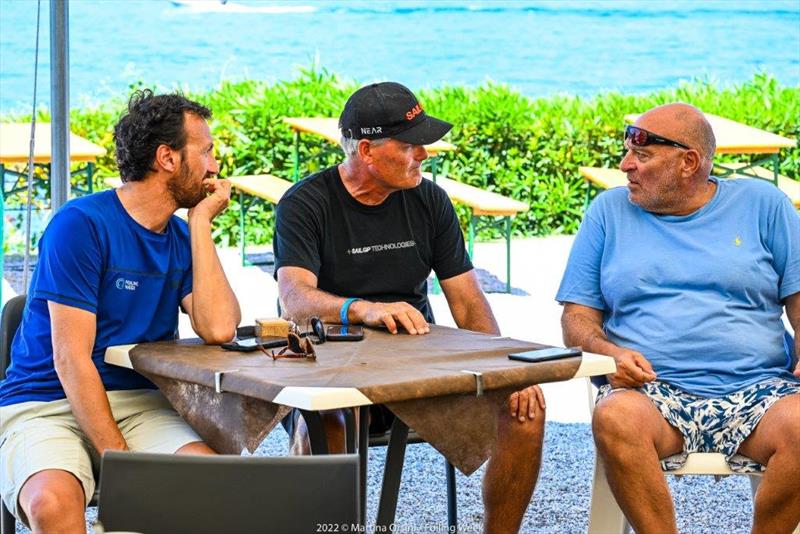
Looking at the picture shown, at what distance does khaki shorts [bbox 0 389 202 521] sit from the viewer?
2.87 metres

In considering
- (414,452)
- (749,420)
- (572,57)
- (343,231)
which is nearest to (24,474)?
(343,231)

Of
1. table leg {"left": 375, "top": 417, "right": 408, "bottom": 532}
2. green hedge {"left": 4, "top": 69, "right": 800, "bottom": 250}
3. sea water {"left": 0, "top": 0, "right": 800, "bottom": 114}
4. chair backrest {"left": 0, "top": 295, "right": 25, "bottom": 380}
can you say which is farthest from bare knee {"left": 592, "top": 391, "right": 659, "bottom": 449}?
sea water {"left": 0, "top": 0, "right": 800, "bottom": 114}

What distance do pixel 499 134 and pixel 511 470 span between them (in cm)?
691

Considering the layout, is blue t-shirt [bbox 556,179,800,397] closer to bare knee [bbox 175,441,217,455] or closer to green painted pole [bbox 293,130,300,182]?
bare knee [bbox 175,441,217,455]

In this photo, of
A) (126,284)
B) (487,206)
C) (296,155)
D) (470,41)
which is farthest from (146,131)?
(470,41)

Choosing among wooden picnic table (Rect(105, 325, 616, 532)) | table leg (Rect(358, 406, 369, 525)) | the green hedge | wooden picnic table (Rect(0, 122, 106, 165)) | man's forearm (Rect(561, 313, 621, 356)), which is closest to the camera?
wooden picnic table (Rect(105, 325, 616, 532))

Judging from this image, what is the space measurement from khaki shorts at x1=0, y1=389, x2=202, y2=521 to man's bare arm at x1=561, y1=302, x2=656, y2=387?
1.08 meters

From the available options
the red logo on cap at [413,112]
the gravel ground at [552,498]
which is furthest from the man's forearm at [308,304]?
the gravel ground at [552,498]

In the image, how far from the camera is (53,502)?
2.74 meters

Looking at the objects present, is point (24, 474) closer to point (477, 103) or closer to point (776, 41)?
point (477, 103)

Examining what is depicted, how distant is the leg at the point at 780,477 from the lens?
3148 millimetres

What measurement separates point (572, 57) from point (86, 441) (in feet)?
45.9

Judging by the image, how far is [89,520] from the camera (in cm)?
401

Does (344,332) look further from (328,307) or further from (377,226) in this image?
(377,226)
